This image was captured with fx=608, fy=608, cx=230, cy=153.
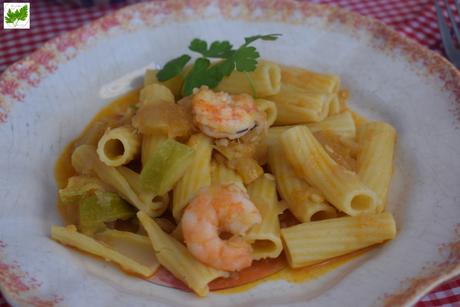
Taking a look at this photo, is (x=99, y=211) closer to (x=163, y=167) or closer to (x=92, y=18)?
(x=163, y=167)

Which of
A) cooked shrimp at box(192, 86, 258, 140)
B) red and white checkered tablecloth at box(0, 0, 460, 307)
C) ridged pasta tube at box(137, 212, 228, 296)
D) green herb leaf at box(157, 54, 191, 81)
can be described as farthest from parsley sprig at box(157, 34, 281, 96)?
red and white checkered tablecloth at box(0, 0, 460, 307)

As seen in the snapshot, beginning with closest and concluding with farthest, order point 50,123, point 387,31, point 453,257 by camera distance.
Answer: point 453,257, point 50,123, point 387,31

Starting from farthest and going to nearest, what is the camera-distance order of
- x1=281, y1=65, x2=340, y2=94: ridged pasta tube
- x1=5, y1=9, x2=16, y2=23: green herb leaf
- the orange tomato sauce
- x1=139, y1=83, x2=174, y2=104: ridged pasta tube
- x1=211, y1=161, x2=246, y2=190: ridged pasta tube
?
x1=5, y1=9, x2=16, y2=23: green herb leaf → x1=281, y1=65, x2=340, y2=94: ridged pasta tube → x1=139, y1=83, x2=174, y2=104: ridged pasta tube → x1=211, y1=161, x2=246, y2=190: ridged pasta tube → the orange tomato sauce

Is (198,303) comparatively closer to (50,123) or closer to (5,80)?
(50,123)

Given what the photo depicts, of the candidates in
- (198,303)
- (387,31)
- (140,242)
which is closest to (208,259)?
(198,303)

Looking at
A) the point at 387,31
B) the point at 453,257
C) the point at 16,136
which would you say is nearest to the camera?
the point at 453,257

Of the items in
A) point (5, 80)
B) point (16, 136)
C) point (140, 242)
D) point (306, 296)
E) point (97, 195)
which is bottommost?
point (306, 296)

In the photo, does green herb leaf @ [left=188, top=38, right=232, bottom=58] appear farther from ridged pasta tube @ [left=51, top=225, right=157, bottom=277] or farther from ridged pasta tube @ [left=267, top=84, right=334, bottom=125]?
ridged pasta tube @ [left=51, top=225, right=157, bottom=277]
